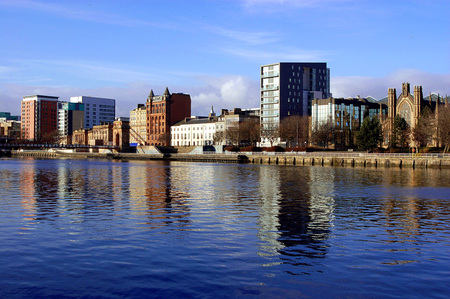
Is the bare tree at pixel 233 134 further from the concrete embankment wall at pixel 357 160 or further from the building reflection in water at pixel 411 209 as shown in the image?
the building reflection in water at pixel 411 209

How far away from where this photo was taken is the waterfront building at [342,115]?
6668 inches

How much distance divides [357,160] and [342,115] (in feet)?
221

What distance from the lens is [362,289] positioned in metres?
14.9

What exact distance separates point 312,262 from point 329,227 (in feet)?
25.2

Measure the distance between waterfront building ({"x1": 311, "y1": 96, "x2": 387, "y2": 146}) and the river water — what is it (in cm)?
13580

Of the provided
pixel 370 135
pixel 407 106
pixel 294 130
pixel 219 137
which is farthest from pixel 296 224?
pixel 219 137

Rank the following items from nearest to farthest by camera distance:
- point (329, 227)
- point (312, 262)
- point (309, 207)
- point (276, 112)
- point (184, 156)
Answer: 1. point (312, 262)
2. point (329, 227)
3. point (309, 207)
4. point (184, 156)
5. point (276, 112)

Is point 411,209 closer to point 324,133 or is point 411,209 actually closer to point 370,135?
point 370,135

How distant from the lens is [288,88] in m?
191

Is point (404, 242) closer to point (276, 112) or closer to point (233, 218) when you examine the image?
point (233, 218)

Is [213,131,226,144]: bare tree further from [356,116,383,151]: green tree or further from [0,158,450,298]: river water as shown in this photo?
[0,158,450,298]: river water

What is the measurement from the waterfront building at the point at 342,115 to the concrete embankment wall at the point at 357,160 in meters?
45.8

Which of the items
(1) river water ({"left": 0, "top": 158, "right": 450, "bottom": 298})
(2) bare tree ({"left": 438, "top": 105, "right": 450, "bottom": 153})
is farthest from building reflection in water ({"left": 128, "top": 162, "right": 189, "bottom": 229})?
(2) bare tree ({"left": 438, "top": 105, "right": 450, "bottom": 153})

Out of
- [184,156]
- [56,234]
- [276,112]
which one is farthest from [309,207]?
[276,112]
